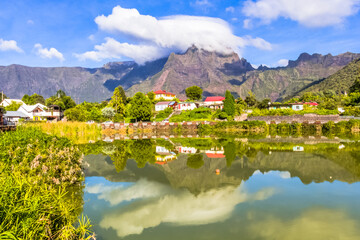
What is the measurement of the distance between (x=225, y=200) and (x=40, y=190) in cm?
711

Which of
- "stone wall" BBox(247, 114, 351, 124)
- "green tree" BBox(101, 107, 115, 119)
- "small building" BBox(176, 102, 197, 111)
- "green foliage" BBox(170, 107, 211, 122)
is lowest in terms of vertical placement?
"stone wall" BBox(247, 114, 351, 124)

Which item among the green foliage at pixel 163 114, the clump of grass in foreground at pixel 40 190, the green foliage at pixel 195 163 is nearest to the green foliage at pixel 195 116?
the green foliage at pixel 163 114

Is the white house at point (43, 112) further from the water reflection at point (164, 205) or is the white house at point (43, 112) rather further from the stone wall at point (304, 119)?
the water reflection at point (164, 205)

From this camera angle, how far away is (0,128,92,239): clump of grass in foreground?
4.45 meters

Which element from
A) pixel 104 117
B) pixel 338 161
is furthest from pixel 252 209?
pixel 104 117

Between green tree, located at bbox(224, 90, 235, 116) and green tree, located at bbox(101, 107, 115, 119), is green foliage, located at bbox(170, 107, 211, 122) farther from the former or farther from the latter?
green tree, located at bbox(101, 107, 115, 119)

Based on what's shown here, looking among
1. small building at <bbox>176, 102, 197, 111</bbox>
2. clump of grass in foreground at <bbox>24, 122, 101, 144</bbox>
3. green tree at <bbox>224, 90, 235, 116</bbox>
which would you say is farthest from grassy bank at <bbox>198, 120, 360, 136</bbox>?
small building at <bbox>176, 102, 197, 111</bbox>

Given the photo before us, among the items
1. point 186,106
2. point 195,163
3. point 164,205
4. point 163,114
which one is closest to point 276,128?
point 163,114

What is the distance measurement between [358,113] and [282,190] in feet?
202

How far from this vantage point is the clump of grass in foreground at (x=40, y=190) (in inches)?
175

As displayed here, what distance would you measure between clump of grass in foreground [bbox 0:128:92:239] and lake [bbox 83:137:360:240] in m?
1.17

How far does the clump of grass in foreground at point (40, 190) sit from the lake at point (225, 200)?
117cm

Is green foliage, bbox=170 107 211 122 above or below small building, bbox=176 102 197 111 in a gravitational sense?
below

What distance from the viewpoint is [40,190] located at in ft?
19.6
